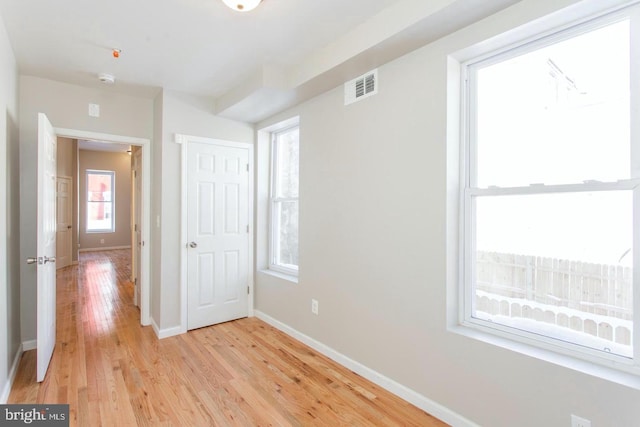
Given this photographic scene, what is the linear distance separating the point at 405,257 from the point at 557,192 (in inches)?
38.0

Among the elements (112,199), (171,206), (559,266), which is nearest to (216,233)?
(171,206)

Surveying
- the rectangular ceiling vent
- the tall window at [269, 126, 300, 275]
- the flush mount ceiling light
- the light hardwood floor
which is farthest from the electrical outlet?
the flush mount ceiling light

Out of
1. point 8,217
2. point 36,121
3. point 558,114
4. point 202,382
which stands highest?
point 36,121

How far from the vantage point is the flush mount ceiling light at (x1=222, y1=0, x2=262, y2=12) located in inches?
73.7

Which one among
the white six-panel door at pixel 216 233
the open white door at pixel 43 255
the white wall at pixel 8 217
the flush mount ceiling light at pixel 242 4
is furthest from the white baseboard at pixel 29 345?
the flush mount ceiling light at pixel 242 4

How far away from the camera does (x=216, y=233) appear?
3746 mm

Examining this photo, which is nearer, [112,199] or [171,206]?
[171,206]

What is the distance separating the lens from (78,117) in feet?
10.8

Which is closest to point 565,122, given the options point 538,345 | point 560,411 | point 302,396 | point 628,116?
point 628,116

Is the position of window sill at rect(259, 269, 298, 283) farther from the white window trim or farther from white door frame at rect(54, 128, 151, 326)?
the white window trim

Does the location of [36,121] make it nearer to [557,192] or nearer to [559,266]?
[557,192]

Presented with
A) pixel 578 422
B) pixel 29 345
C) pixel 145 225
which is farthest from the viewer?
pixel 145 225

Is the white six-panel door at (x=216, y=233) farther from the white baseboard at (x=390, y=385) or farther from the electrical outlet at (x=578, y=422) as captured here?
the electrical outlet at (x=578, y=422)

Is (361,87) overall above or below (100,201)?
above
